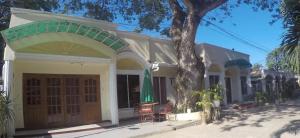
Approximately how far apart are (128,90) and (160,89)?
285cm

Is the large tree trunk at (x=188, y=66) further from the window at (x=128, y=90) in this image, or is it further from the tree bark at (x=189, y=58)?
the window at (x=128, y=90)

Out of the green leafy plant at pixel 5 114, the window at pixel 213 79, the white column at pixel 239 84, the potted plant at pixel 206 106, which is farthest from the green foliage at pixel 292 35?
the white column at pixel 239 84

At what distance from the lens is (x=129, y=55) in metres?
17.8

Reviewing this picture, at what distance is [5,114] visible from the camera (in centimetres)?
1171

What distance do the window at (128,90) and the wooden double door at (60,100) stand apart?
1.85 metres

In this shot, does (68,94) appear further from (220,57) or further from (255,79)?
(255,79)

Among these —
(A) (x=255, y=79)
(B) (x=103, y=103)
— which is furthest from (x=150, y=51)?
(A) (x=255, y=79)

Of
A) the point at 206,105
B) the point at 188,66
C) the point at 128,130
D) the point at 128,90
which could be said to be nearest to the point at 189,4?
the point at 188,66

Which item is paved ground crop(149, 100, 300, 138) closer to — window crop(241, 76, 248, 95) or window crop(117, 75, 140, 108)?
window crop(117, 75, 140, 108)

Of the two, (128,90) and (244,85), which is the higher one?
(244,85)

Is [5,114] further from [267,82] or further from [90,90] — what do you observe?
[267,82]

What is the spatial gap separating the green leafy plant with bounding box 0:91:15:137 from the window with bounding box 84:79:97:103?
4.60m

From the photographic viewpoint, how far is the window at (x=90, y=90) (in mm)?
16641

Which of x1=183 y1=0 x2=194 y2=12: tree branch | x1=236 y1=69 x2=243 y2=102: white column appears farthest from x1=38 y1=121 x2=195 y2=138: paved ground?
x1=236 y1=69 x2=243 y2=102: white column
